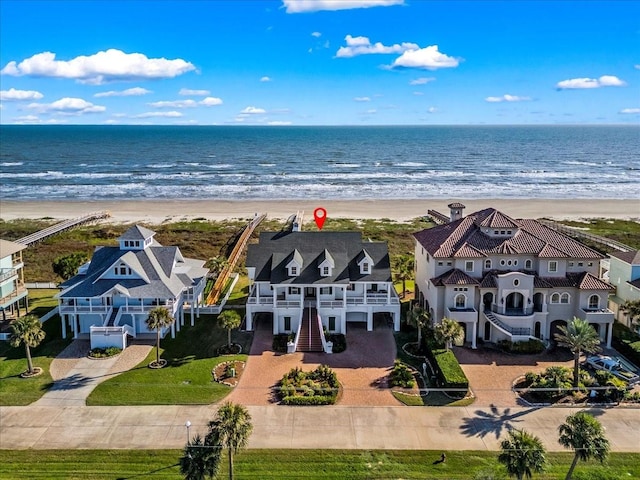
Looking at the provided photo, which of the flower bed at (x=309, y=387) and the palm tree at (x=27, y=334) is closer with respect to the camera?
the flower bed at (x=309, y=387)

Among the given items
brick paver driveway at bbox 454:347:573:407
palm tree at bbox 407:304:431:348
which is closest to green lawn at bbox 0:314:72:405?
palm tree at bbox 407:304:431:348

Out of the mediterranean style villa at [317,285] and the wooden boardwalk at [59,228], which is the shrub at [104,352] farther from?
the wooden boardwalk at [59,228]

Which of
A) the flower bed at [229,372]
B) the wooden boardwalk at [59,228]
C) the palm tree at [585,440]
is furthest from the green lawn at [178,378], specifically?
the wooden boardwalk at [59,228]

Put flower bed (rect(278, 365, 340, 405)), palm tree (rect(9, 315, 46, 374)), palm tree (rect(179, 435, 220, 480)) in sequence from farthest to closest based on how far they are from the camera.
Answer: palm tree (rect(9, 315, 46, 374)) → flower bed (rect(278, 365, 340, 405)) → palm tree (rect(179, 435, 220, 480))

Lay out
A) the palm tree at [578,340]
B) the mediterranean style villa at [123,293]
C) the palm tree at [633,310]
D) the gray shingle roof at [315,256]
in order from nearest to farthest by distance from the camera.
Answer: the palm tree at [578,340] → the palm tree at [633,310] → the mediterranean style villa at [123,293] → the gray shingle roof at [315,256]

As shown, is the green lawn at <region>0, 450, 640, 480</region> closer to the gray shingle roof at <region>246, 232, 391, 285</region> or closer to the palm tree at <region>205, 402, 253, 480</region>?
the palm tree at <region>205, 402, 253, 480</region>

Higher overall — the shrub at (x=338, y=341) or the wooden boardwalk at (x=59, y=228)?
the wooden boardwalk at (x=59, y=228)

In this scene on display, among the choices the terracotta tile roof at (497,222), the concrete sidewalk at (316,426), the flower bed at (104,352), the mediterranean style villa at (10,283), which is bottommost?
the concrete sidewalk at (316,426)

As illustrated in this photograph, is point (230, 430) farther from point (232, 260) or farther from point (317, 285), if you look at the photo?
point (232, 260)
